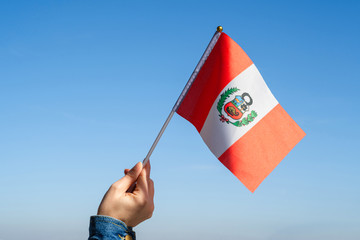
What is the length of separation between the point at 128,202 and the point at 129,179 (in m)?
0.57

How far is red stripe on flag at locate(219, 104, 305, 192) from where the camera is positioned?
24.1 feet

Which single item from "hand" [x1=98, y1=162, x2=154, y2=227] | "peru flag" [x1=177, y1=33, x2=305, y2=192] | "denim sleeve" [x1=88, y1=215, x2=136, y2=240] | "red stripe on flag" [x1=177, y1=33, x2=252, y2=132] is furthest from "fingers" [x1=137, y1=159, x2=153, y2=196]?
"red stripe on flag" [x1=177, y1=33, x2=252, y2=132]

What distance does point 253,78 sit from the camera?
7891 mm

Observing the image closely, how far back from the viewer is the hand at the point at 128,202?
14.6 feet

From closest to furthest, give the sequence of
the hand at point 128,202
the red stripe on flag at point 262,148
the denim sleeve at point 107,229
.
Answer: the denim sleeve at point 107,229, the hand at point 128,202, the red stripe on flag at point 262,148

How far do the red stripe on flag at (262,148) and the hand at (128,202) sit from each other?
2673 millimetres

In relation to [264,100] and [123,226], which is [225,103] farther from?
[123,226]

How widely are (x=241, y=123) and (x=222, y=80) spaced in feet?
2.93

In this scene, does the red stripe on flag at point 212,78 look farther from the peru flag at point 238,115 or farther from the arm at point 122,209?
the arm at point 122,209

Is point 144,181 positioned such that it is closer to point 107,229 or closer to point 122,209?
point 122,209

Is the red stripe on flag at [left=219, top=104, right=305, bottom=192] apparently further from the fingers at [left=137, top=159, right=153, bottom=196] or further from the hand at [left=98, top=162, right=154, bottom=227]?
the hand at [left=98, top=162, right=154, bottom=227]

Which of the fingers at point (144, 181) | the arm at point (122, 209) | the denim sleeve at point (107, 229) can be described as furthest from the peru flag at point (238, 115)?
the denim sleeve at point (107, 229)

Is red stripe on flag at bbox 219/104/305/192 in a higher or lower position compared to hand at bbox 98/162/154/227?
higher

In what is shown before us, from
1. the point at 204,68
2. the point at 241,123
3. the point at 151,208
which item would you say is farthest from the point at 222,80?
the point at 151,208
